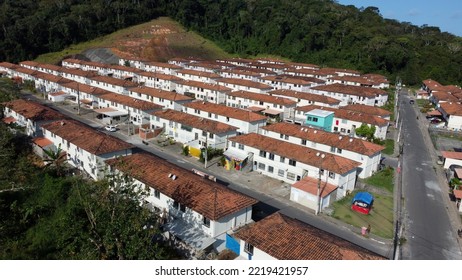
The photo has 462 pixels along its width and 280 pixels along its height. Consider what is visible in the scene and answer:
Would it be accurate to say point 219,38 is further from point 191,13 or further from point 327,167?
point 327,167

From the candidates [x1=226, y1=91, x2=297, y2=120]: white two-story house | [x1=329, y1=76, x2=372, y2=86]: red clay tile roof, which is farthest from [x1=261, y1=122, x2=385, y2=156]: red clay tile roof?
[x1=329, y1=76, x2=372, y2=86]: red clay tile roof

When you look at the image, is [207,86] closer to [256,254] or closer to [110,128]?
[110,128]

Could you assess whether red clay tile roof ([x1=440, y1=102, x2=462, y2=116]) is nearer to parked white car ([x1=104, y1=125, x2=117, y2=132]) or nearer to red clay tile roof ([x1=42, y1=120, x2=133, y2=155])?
red clay tile roof ([x1=42, y1=120, x2=133, y2=155])

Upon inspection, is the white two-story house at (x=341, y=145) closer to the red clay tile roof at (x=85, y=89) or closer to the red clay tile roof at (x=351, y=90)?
the red clay tile roof at (x=351, y=90)

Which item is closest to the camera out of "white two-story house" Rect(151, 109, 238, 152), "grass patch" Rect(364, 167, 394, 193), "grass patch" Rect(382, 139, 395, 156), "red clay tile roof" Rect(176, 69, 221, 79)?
"grass patch" Rect(364, 167, 394, 193)

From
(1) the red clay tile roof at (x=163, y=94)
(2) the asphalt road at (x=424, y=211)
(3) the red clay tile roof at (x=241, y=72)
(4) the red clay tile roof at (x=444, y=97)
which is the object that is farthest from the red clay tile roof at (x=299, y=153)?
(4) the red clay tile roof at (x=444, y=97)

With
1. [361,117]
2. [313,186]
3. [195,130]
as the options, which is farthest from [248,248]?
[361,117]
